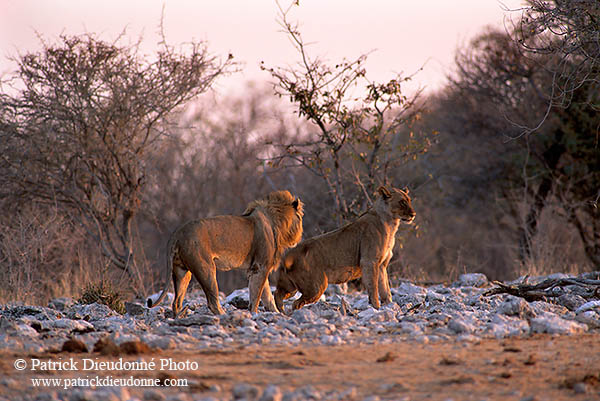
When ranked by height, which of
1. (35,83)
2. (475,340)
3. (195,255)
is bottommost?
(475,340)

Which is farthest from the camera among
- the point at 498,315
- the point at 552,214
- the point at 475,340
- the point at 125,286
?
the point at 552,214

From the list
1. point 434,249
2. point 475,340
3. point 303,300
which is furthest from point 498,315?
point 434,249

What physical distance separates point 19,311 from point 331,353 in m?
5.24

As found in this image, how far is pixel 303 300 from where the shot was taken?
1012cm

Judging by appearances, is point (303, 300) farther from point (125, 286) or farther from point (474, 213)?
point (474, 213)

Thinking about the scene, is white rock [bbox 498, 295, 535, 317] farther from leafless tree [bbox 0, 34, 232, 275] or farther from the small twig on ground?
leafless tree [bbox 0, 34, 232, 275]

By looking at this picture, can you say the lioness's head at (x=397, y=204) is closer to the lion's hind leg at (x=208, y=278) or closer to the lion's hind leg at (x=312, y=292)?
the lion's hind leg at (x=312, y=292)

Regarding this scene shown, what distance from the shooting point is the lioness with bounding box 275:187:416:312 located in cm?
1007

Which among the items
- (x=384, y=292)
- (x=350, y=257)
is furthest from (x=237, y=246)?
(x=384, y=292)

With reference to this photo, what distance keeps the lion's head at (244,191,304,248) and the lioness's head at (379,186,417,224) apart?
1147 millimetres

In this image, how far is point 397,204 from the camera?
10.5m

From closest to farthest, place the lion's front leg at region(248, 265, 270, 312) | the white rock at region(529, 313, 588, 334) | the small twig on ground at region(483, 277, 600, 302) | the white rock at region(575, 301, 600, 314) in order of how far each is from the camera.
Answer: the white rock at region(529, 313, 588, 334), the white rock at region(575, 301, 600, 314), the lion's front leg at region(248, 265, 270, 312), the small twig on ground at region(483, 277, 600, 302)

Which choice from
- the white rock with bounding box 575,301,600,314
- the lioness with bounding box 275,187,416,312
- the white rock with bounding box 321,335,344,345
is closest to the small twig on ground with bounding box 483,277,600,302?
the white rock with bounding box 575,301,600,314

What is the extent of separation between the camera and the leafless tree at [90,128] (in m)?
14.7
